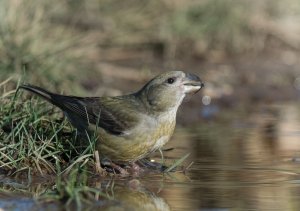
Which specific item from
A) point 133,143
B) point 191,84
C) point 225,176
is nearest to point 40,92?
point 133,143

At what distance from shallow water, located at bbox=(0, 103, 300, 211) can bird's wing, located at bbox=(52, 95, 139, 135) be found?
1.60ft

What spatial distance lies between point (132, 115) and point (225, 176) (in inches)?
35.8

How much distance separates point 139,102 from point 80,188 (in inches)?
73.1

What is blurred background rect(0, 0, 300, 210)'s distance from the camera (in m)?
7.81

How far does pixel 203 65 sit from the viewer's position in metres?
13.7

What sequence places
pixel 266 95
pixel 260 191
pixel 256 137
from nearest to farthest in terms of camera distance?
pixel 260 191
pixel 256 137
pixel 266 95

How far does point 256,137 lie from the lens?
9758mm

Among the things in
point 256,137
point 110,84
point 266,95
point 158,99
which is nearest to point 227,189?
point 158,99

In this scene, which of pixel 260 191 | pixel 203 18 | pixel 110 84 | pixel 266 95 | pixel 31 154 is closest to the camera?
pixel 260 191

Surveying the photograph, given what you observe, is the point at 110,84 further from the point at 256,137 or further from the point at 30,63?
the point at 256,137

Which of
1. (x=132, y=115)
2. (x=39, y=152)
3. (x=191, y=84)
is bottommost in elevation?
(x=39, y=152)

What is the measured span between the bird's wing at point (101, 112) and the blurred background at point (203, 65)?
692mm

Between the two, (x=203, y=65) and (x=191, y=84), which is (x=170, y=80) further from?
(x=203, y=65)

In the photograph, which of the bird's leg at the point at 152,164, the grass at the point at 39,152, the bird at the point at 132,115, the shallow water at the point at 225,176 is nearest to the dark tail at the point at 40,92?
the bird at the point at 132,115
